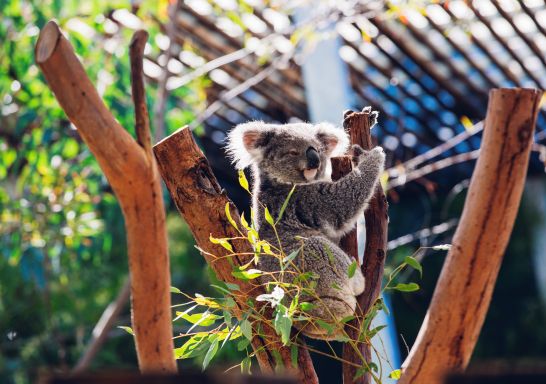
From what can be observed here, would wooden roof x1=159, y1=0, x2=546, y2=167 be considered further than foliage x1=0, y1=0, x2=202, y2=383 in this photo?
Yes

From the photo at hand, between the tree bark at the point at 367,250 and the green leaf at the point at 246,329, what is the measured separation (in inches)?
11.6

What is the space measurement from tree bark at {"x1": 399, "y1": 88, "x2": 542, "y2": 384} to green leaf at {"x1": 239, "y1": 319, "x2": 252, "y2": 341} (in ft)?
1.30

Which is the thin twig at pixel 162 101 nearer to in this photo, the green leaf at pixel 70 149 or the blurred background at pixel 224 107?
the blurred background at pixel 224 107

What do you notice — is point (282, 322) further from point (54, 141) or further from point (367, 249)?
point (54, 141)

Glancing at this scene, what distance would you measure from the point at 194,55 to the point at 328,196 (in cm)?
260

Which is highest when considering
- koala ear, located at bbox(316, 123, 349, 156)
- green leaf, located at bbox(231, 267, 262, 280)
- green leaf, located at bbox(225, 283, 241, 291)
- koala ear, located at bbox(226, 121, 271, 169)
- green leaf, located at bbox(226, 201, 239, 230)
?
koala ear, located at bbox(226, 121, 271, 169)

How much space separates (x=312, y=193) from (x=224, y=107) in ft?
9.87

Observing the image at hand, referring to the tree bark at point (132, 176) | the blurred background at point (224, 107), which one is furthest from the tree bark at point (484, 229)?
the blurred background at point (224, 107)

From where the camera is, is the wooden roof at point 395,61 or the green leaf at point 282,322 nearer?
the green leaf at point 282,322

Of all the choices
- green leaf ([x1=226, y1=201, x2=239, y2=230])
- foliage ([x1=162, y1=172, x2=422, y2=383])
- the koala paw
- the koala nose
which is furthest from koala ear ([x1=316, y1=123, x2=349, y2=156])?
green leaf ([x1=226, y1=201, x2=239, y2=230])

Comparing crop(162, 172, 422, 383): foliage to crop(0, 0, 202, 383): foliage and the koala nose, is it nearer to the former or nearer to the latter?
the koala nose

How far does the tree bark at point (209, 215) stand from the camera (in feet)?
6.54

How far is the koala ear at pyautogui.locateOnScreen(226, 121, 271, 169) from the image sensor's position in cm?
313

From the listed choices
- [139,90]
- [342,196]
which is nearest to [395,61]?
[342,196]
